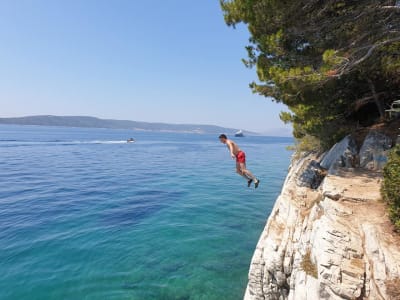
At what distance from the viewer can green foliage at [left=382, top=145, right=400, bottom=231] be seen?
5.07 meters

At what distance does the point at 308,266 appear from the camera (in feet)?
18.1

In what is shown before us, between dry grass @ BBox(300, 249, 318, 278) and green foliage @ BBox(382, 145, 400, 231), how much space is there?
202cm

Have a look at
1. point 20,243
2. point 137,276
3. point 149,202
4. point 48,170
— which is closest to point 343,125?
point 137,276

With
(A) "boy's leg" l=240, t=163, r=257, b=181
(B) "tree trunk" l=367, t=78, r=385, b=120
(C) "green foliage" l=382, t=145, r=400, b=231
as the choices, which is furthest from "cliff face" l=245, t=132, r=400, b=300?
(B) "tree trunk" l=367, t=78, r=385, b=120

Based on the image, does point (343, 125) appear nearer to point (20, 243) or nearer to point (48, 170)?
point (20, 243)

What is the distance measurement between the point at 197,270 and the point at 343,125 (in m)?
10.3

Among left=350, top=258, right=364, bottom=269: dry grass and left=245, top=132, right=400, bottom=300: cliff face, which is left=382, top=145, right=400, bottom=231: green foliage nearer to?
left=245, top=132, right=400, bottom=300: cliff face

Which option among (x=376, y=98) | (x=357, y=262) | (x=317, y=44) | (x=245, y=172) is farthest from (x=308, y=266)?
(x=376, y=98)

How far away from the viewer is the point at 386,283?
4309mm

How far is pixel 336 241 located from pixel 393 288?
1.21 meters

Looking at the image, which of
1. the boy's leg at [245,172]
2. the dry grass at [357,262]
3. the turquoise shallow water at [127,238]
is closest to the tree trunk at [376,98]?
the boy's leg at [245,172]

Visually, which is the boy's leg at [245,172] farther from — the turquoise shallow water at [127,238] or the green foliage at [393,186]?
the green foliage at [393,186]

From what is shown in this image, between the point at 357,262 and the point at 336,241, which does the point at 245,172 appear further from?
the point at 357,262

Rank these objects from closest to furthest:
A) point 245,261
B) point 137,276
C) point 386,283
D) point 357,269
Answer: point 386,283 < point 357,269 < point 137,276 < point 245,261
